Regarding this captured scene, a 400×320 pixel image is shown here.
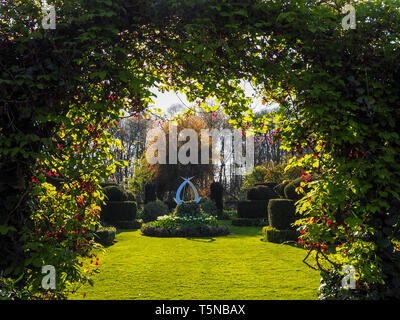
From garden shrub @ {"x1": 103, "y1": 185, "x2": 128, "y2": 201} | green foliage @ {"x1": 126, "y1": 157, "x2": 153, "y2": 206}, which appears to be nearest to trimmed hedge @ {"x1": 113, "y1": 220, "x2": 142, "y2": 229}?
garden shrub @ {"x1": 103, "y1": 185, "x2": 128, "y2": 201}

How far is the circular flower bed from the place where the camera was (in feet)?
46.0

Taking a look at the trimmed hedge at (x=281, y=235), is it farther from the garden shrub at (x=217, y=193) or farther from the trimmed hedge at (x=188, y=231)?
the garden shrub at (x=217, y=193)

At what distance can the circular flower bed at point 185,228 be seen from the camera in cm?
1403

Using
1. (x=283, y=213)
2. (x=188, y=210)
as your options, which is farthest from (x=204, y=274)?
(x=188, y=210)

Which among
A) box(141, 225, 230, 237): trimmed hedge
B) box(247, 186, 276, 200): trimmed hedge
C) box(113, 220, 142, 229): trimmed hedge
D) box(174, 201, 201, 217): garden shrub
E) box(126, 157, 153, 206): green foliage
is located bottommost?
box(113, 220, 142, 229): trimmed hedge

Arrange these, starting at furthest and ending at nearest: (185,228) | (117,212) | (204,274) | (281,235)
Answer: (117,212), (185,228), (281,235), (204,274)

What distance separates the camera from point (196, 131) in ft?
92.5

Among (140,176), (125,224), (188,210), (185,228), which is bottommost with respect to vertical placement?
(125,224)

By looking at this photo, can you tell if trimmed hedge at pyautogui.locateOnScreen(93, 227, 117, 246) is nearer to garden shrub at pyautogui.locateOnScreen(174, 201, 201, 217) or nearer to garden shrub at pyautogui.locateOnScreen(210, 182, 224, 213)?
garden shrub at pyautogui.locateOnScreen(174, 201, 201, 217)

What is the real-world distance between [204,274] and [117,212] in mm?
11678

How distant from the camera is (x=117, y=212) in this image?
17.6 m

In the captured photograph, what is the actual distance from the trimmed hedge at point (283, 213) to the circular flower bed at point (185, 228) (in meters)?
3.27

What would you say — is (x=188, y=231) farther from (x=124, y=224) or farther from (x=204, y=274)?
(x=204, y=274)

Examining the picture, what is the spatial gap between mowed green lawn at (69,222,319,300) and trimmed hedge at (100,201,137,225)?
663 cm
